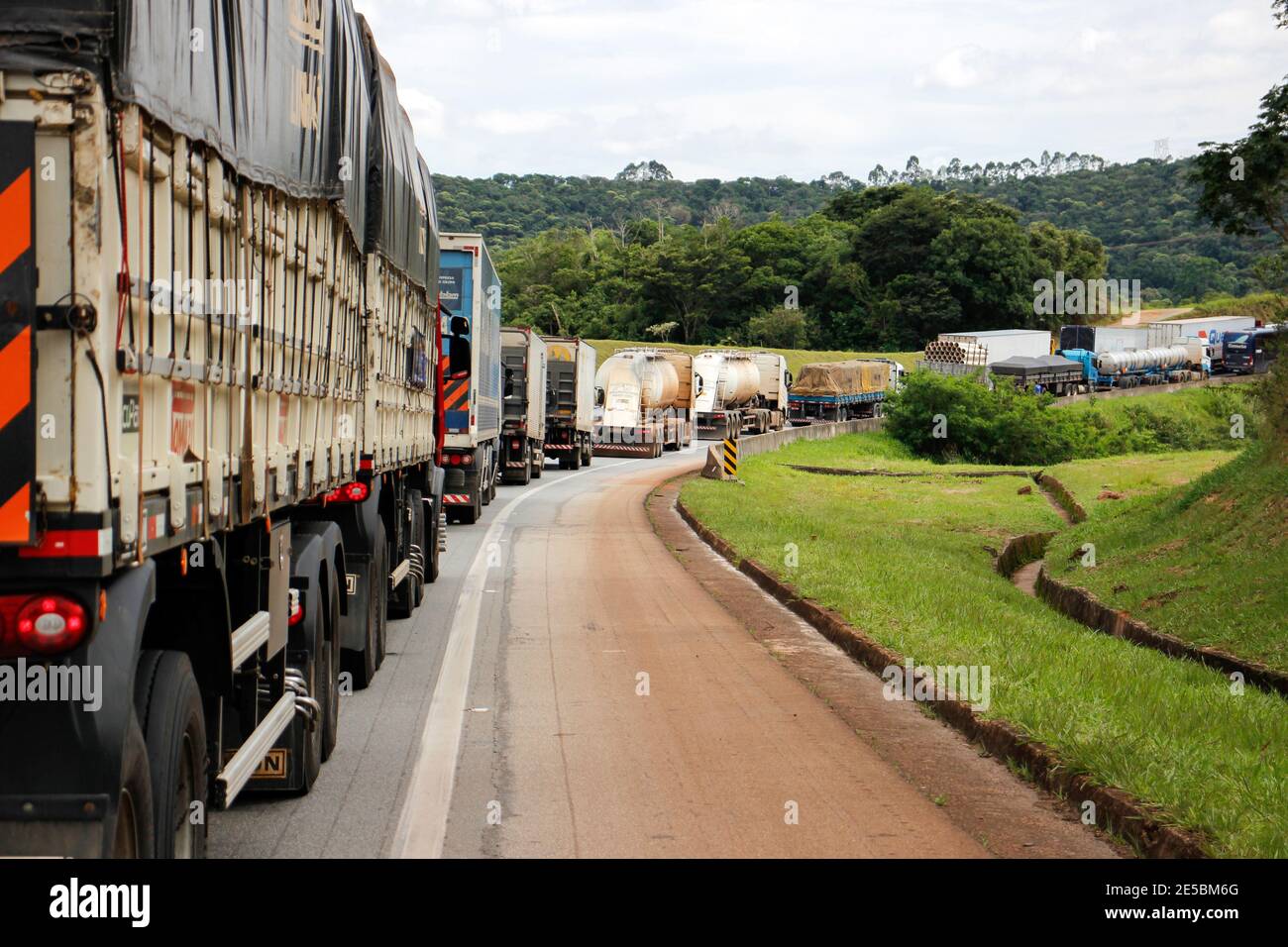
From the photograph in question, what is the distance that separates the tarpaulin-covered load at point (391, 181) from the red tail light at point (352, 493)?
5.56 ft

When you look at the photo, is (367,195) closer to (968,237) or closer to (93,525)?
(93,525)

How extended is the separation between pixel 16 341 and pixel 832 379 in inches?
2543

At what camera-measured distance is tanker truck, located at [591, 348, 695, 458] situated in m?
52.9

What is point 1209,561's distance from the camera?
64.6ft

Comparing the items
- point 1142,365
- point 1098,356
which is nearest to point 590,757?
point 1098,356

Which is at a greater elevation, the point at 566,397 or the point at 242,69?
the point at 242,69

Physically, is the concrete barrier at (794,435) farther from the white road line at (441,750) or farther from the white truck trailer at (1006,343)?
the white road line at (441,750)

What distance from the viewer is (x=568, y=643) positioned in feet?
43.6

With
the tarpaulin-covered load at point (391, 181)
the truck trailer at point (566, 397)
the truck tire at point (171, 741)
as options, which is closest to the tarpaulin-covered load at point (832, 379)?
the truck trailer at point (566, 397)

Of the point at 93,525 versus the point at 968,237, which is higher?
the point at 968,237

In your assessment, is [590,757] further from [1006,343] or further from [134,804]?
[1006,343]

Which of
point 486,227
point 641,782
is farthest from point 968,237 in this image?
point 641,782

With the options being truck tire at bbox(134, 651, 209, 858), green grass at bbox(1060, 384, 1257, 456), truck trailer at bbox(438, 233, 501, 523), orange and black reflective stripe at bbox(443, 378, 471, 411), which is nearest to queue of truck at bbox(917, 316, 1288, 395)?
green grass at bbox(1060, 384, 1257, 456)
